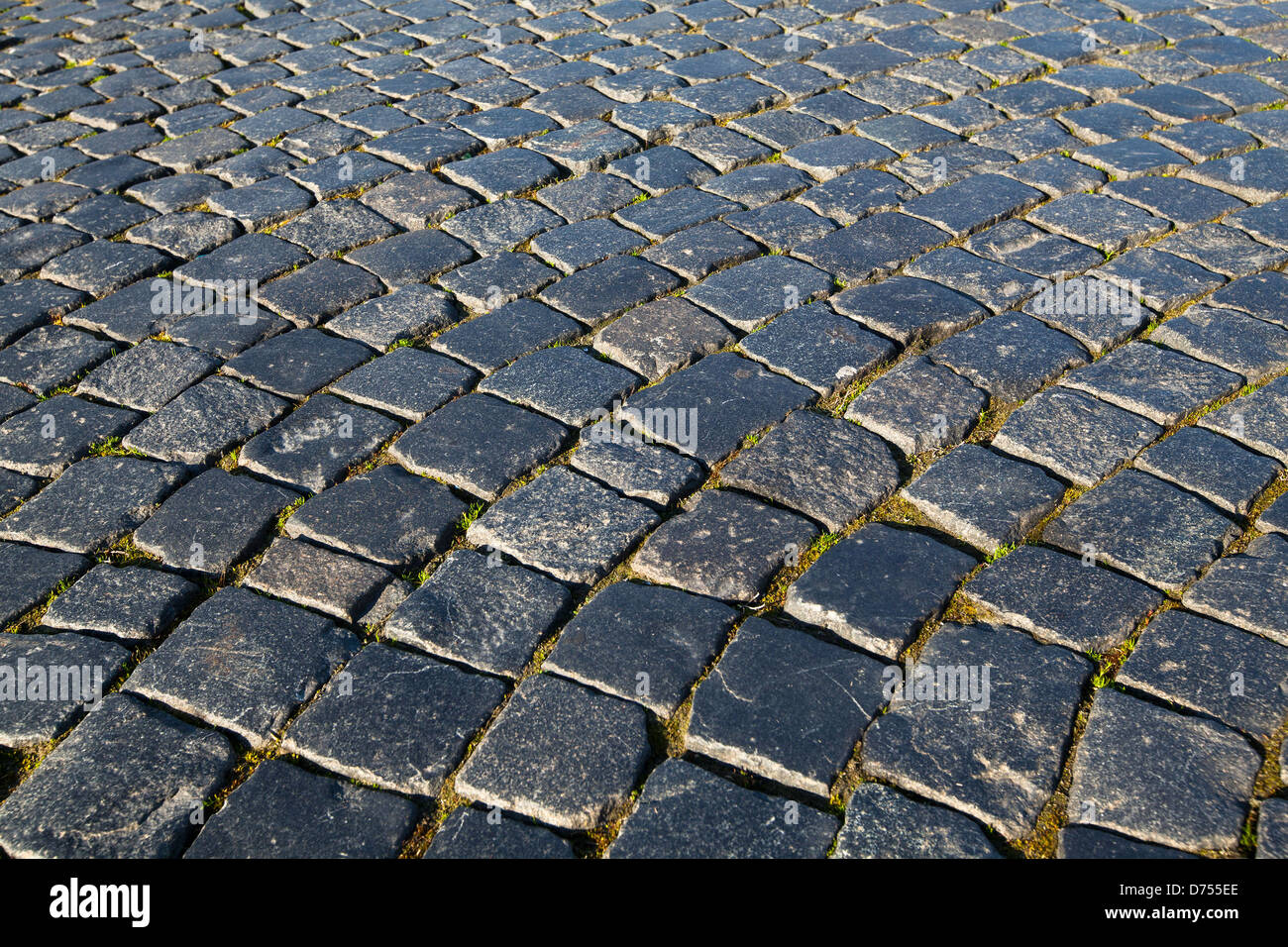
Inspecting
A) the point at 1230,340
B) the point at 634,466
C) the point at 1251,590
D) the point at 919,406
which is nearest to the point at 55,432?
the point at 634,466

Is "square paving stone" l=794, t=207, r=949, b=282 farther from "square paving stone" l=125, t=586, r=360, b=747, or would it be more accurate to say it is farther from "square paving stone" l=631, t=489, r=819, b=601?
"square paving stone" l=125, t=586, r=360, b=747

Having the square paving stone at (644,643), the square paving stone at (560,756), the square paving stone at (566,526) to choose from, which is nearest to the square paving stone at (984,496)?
the square paving stone at (644,643)

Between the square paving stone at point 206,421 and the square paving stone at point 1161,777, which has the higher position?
the square paving stone at point 1161,777

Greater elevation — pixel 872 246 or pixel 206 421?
pixel 872 246

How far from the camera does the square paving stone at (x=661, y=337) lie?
11.3ft

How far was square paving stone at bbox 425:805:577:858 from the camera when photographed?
2158mm

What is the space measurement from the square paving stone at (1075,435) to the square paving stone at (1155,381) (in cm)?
5

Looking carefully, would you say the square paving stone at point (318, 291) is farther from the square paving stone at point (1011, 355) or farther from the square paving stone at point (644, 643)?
the square paving stone at point (1011, 355)

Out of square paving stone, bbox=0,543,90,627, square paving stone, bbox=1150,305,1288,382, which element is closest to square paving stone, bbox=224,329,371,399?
square paving stone, bbox=0,543,90,627

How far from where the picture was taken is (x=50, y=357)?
3.68 meters

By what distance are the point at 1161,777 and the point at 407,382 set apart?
2.45m

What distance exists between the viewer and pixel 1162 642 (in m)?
2.50

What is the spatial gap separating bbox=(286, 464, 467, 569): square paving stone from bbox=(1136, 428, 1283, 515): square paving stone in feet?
6.75

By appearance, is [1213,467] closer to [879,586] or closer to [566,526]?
[879,586]
